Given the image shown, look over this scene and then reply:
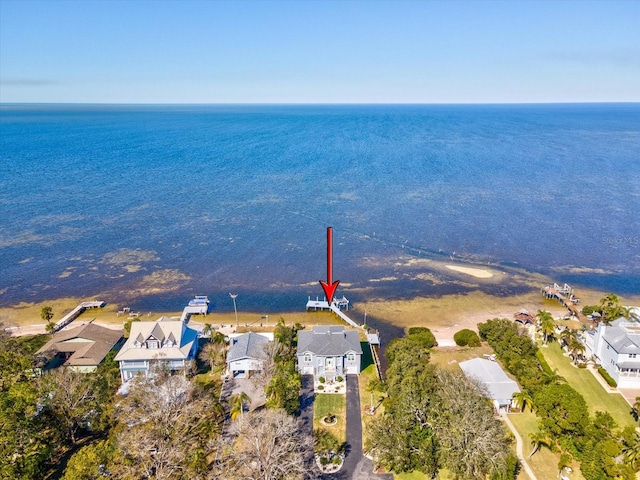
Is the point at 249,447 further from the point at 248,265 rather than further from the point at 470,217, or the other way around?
the point at 470,217

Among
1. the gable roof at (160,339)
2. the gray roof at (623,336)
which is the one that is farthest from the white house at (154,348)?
the gray roof at (623,336)

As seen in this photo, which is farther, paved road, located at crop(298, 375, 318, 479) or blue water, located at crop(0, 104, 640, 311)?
blue water, located at crop(0, 104, 640, 311)

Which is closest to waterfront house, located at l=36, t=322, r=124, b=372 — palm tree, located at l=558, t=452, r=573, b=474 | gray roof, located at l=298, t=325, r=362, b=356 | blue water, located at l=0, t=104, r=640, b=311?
blue water, located at l=0, t=104, r=640, b=311

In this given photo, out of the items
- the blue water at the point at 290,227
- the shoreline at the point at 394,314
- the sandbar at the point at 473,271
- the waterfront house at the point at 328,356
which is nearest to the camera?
the waterfront house at the point at 328,356

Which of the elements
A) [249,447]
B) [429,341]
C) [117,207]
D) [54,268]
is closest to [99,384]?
[249,447]

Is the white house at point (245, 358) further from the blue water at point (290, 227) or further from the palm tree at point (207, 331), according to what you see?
the blue water at point (290, 227)

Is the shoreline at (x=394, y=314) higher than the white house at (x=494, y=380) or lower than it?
lower

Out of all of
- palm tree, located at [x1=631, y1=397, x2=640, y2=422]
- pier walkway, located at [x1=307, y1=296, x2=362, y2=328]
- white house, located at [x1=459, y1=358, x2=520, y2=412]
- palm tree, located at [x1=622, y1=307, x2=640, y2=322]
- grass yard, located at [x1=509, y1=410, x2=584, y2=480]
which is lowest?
pier walkway, located at [x1=307, y1=296, x2=362, y2=328]

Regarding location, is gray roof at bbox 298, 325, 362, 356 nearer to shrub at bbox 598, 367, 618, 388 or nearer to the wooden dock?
shrub at bbox 598, 367, 618, 388
